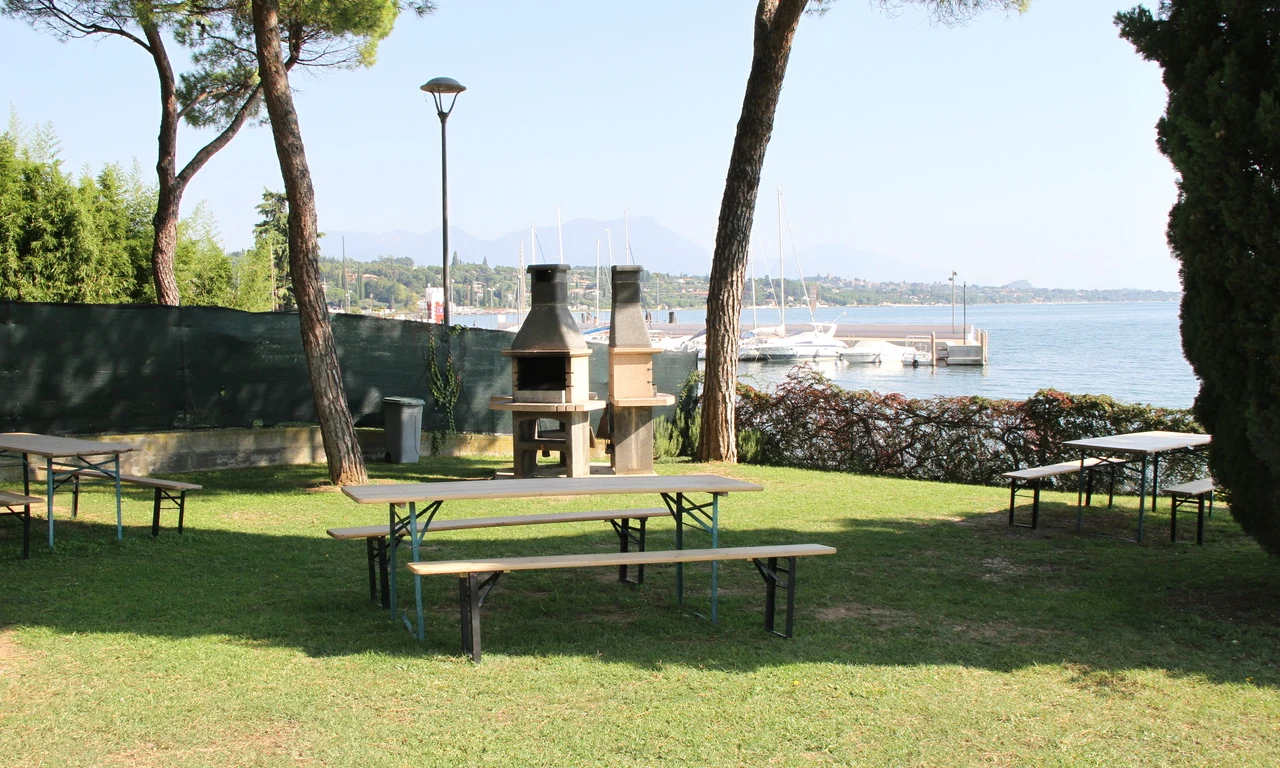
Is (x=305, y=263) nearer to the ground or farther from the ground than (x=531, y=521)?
farther from the ground

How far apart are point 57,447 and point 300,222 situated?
3316mm

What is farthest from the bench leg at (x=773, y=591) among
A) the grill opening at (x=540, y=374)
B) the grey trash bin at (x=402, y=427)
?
the grey trash bin at (x=402, y=427)

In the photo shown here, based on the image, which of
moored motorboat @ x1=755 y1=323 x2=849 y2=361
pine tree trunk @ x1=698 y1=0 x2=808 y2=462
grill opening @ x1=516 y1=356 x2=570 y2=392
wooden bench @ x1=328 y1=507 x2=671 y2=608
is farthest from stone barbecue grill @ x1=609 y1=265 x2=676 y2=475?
moored motorboat @ x1=755 y1=323 x2=849 y2=361

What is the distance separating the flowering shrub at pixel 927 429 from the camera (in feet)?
37.3

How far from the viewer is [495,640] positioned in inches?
196

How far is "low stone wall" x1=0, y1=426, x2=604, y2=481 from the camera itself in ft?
34.6

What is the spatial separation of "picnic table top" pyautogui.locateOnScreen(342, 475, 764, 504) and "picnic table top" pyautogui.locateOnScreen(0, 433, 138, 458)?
2617 mm

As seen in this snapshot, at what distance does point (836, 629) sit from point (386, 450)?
26.6ft

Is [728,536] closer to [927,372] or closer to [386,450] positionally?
[386,450]

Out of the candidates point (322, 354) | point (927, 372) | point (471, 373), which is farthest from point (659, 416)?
point (927, 372)

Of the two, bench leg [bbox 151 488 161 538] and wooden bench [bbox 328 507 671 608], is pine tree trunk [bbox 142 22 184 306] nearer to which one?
bench leg [bbox 151 488 161 538]

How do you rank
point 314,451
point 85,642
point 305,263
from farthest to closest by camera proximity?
point 314,451, point 305,263, point 85,642

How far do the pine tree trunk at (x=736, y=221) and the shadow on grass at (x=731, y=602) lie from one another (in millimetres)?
4835

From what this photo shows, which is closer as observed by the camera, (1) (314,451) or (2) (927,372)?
(1) (314,451)
